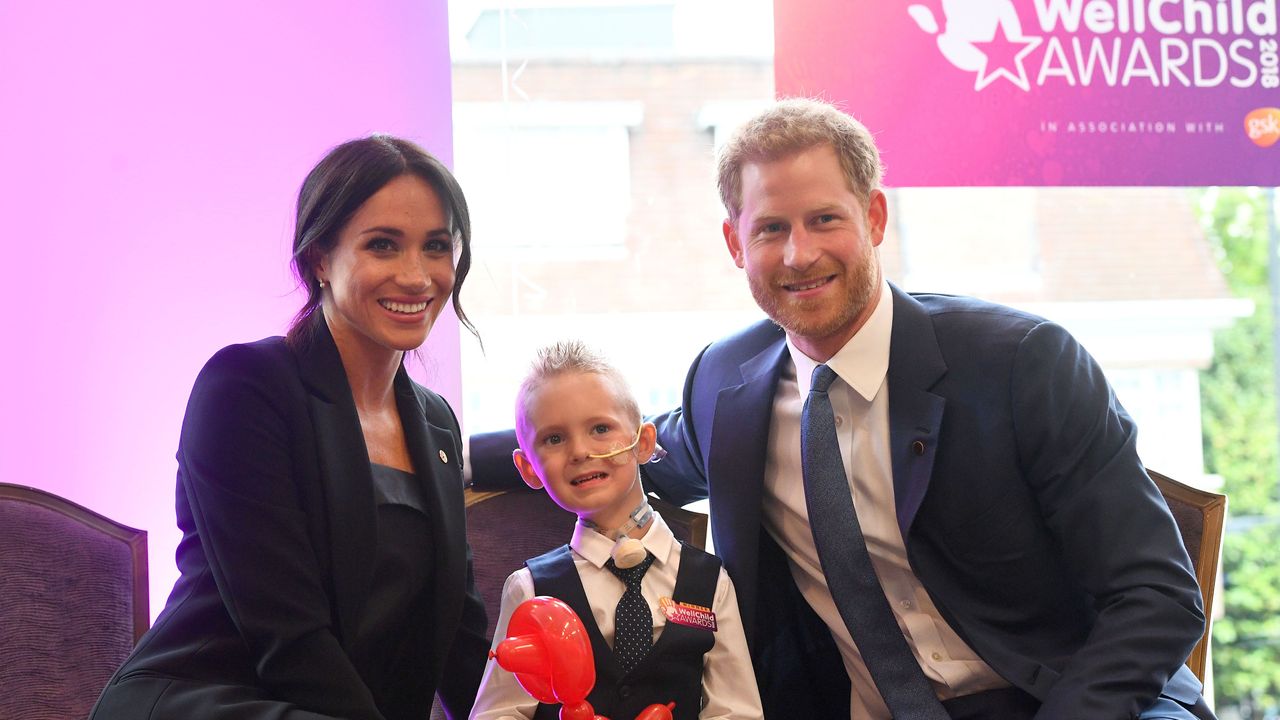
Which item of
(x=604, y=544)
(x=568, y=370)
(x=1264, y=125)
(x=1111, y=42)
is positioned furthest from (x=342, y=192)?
(x=1264, y=125)

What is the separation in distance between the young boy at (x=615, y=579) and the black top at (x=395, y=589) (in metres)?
0.19

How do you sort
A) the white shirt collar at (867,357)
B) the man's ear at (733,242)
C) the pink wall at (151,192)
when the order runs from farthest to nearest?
the pink wall at (151,192) → the man's ear at (733,242) → the white shirt collar at (867,357)

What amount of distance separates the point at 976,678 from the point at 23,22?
8.89 ft

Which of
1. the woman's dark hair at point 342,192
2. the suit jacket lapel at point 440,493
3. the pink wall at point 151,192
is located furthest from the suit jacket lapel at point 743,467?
the pink wall at point 151,192

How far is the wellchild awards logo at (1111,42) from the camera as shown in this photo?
3.15 metres

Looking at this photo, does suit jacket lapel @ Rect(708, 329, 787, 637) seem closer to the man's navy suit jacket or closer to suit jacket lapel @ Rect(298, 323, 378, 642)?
the man's navy suit jacket

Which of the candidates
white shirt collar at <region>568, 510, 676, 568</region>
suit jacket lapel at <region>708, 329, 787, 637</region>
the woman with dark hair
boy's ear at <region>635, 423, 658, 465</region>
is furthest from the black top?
suit jacket lapel at <region>708, 329, 787, 637</region>

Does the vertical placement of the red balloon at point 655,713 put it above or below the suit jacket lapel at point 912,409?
below

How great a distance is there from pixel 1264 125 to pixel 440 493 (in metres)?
2.71

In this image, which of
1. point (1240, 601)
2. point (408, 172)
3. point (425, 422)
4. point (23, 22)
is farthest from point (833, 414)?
point (1240, 601)

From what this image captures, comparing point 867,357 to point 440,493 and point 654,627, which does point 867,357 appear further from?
point 440,493

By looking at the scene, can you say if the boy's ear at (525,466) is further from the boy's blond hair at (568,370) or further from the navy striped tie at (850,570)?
the navy striped tie at (850,570)

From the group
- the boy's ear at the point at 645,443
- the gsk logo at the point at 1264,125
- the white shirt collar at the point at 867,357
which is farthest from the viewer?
the gsk logo at the point at 1264,125

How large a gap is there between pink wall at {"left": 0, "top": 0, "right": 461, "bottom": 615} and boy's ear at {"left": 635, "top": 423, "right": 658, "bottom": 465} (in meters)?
1.01
